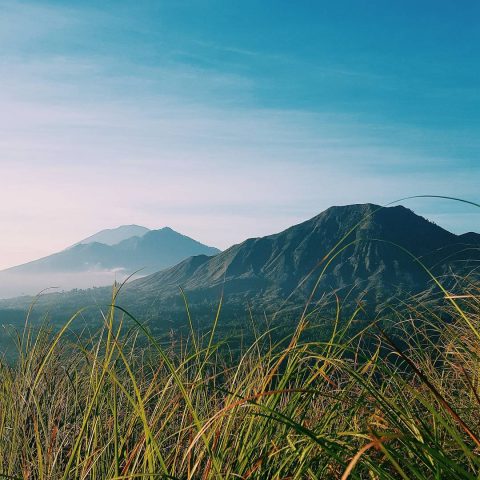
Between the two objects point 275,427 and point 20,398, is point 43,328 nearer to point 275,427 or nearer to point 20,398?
point 20,398

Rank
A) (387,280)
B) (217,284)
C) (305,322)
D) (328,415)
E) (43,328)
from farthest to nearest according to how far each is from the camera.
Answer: (217,284) → (387,280) → (43,328) → (305,322) → (328,415)

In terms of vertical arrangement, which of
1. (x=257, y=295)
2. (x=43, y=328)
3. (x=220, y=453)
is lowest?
(x=257, y=295)

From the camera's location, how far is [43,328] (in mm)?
3686

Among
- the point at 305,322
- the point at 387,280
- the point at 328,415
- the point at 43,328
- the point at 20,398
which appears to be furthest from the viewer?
the point at 387,280

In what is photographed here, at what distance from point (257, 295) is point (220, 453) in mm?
179559

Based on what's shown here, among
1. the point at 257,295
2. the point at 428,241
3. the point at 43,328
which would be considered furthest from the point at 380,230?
the point at 43,328

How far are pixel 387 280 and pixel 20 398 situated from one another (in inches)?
6936

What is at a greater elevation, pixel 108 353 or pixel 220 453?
pixel 108 353

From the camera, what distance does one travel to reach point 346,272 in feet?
616

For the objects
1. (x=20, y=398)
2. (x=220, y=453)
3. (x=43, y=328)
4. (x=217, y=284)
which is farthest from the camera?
(x=217, y=284)

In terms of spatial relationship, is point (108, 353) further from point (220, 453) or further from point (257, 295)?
point (257, 295)

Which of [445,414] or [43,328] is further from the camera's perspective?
[43,328]

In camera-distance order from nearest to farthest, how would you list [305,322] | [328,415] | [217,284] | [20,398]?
[328,415], [305,322], [20,398], [217,284]

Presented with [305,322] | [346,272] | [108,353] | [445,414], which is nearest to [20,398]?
[108,353]
